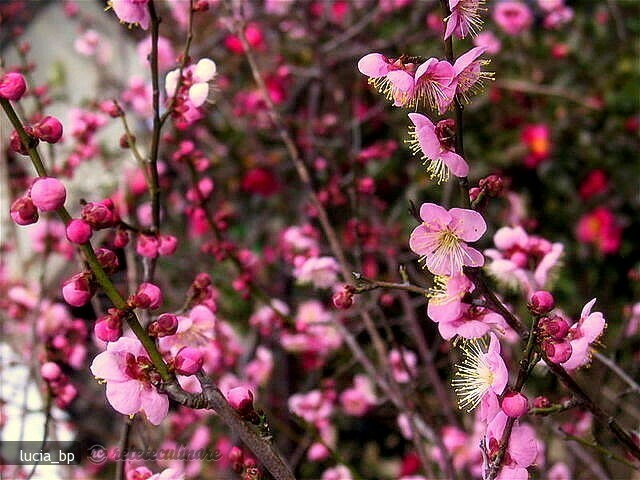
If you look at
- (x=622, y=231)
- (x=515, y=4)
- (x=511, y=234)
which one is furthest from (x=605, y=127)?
(x=511, y=234)

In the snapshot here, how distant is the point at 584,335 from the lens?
2.38ft

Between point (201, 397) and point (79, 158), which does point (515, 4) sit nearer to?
point (79, 158)

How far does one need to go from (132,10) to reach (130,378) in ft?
1.51

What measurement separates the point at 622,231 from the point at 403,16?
1.22 meters

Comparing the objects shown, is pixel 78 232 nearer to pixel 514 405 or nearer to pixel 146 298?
pixel 146 298

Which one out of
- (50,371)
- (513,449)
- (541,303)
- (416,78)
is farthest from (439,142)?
(50,371)

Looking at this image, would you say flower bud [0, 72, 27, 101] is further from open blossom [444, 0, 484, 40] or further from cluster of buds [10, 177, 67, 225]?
open blossom [444, 0, 484, 40]

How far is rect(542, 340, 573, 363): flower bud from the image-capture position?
2.08ft

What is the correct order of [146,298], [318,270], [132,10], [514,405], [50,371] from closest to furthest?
[514,405] → [146,298] → [132,10] → [50,371] → [318,270]

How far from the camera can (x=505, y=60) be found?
2670 mm

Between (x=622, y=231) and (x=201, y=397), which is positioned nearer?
(x=201, y=397)

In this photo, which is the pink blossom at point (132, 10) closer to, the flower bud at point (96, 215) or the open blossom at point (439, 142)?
the flower bud at point (96, 215)

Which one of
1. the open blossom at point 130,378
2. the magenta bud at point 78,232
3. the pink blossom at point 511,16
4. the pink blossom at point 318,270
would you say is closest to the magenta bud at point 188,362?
the open blossom at point 130,378

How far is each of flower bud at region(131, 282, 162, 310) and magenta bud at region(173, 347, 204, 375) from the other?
79mm
